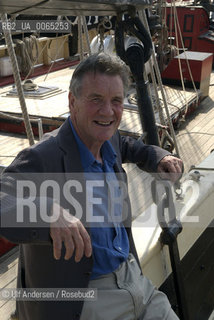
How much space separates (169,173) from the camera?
56.6 inches

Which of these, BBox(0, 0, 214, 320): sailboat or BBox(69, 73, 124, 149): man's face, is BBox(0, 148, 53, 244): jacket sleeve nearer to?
BBox(69, 73, 124, 149): man's face

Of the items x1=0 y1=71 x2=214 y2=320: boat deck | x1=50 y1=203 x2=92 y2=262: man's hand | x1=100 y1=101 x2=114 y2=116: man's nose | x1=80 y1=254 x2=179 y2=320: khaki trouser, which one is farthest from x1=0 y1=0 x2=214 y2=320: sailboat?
x1=0 y1=71 x2=214 y2=320: boat deck

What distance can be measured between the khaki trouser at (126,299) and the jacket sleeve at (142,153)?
35 centimetres

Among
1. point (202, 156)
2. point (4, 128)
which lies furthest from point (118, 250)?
point (4, 128)

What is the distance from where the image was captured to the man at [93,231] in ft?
3.68

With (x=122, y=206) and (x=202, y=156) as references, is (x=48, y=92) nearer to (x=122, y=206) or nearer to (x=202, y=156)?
(x=202, y=156)

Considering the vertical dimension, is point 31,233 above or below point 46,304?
above

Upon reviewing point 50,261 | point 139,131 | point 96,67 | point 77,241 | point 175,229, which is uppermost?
point 96,67

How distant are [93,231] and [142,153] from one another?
0.44 metres

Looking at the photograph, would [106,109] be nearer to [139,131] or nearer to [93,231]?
[93,231]

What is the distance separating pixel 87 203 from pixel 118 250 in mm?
186

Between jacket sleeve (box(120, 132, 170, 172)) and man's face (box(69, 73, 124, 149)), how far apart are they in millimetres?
282

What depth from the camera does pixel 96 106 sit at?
120 centimetres

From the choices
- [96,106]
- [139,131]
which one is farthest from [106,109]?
Answer: [139,131]
